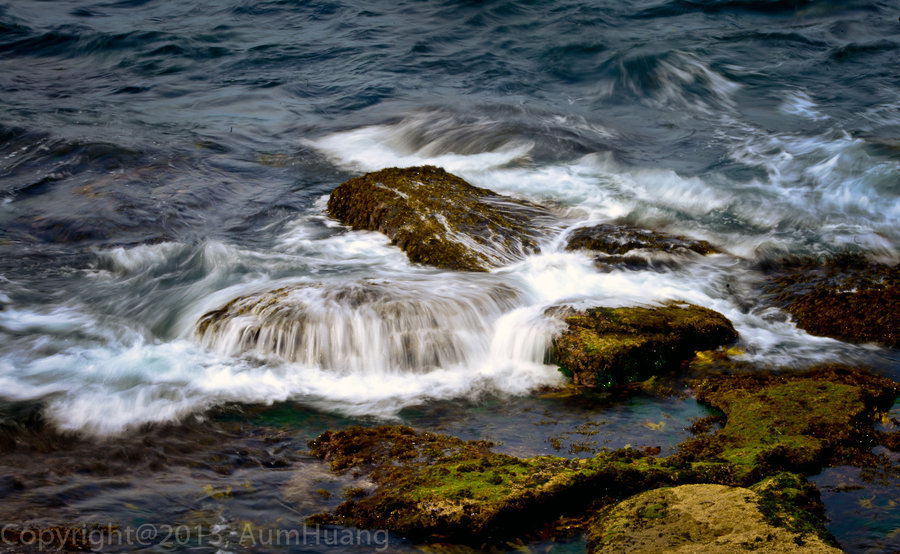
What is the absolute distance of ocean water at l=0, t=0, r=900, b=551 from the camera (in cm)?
579

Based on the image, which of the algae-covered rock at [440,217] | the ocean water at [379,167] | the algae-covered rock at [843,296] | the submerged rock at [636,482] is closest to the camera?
the submerged rock at [636,482]

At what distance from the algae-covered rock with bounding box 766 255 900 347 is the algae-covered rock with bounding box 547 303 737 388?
2.66 feet

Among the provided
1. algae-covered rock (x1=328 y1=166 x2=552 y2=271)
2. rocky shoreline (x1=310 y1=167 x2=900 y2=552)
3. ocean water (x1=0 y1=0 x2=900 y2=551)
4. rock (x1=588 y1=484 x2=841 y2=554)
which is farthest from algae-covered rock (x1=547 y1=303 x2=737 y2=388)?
rock (x1=588 y1=484 x2=841 y2=554)

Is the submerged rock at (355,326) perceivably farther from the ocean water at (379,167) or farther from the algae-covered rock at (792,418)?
the algae-covered rock at (792,418)

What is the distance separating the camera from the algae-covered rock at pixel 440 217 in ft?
24.1

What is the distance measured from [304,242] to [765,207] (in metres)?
5.34

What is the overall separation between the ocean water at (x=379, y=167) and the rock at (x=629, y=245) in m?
0.20

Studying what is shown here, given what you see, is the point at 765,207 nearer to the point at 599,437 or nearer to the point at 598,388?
the point at 598,388

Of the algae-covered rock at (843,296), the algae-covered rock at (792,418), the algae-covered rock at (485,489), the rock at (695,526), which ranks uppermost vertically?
the rock at (695,526)

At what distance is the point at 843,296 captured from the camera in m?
6.44

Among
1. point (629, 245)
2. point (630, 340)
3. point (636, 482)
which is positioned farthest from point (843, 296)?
point (636, 482)

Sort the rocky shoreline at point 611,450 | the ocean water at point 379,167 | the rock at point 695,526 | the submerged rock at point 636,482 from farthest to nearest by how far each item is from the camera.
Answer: the ocean water at point 379,167 < the rocky shoreline at point 611,450 < the submerged rock at point 636,482 < the rock at point 695,526

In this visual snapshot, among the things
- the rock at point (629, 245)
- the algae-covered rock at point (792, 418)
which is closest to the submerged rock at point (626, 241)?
the rock at point (629, 245)

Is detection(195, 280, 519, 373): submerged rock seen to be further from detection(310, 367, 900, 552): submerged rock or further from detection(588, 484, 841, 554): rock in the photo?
detection(588, 484, 841, 554): rock
